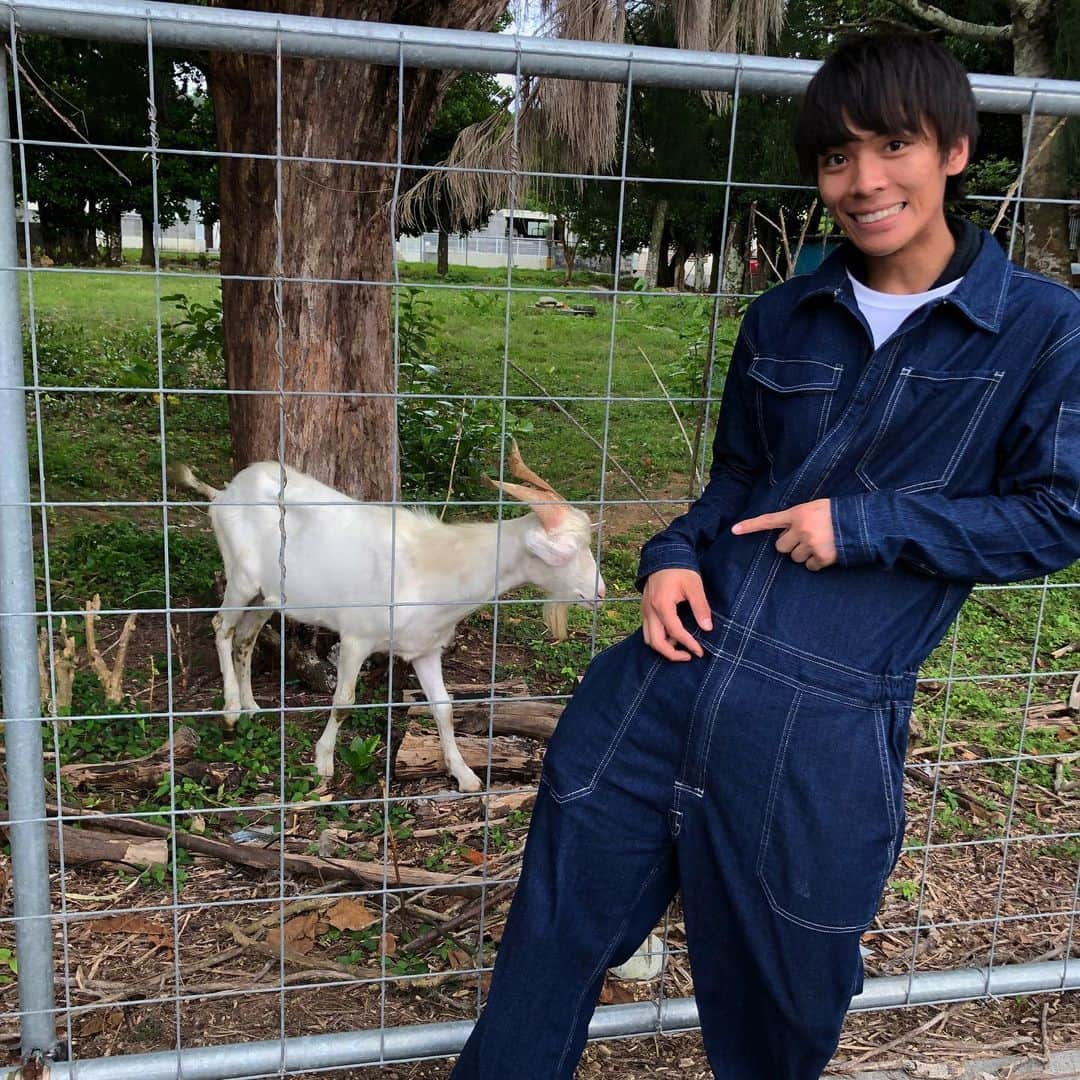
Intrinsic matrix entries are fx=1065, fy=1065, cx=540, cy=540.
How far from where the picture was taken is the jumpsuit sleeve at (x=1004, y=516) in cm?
146

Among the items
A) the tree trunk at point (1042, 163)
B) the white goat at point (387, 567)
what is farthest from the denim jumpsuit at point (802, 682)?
the tree trunk at point (1042, 163)

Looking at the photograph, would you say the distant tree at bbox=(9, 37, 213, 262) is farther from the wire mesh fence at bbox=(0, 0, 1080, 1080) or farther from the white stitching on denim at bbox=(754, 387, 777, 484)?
the white stitching on denim at bbox=(754, 387, 777, 484)

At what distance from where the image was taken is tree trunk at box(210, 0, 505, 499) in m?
3.84

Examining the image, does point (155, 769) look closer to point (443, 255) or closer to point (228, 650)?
point (228, 650)

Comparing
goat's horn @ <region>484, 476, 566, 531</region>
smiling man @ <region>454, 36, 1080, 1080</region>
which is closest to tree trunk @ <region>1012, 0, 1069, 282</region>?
goat's horn @ <region>484, 476, 566, 531</region>

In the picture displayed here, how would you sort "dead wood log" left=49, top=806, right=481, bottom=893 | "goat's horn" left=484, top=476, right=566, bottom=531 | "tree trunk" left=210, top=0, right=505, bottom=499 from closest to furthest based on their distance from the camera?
1. "dead wood log" left=49, top=806, right=481, bottom=893
2. "goat's horn" left=484, top=476, right=566, bottom=531
3. "tree trunk" left=210, top=0, right=505, bottom=499

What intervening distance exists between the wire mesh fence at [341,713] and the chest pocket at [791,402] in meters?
0.36

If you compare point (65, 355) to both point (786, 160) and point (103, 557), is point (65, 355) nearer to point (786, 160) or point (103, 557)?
point (103, 557)

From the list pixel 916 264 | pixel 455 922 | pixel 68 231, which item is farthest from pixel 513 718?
pixel 68 231

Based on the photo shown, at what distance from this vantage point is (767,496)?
1676mm

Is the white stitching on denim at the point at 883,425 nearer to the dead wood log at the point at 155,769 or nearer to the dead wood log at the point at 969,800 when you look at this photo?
the dead wood log at the point at 969,800

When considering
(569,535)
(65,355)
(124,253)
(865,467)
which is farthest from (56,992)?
(124,253)

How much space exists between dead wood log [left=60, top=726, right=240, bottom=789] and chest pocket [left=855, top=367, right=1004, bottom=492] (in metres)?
2.66

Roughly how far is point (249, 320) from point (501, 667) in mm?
1840
